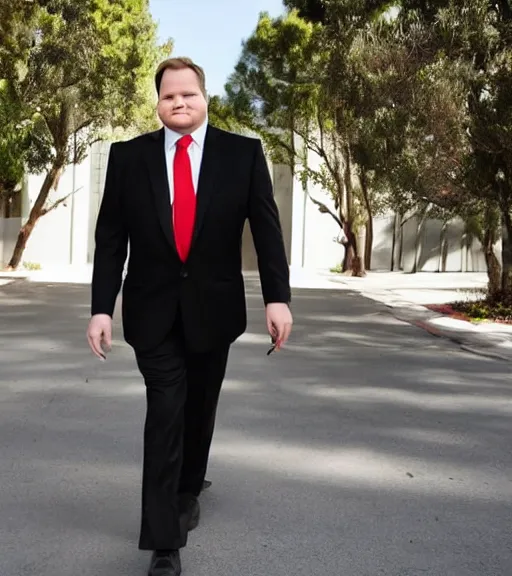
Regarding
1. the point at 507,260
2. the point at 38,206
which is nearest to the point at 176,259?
the point at 507,260

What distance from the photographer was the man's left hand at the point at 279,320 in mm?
3674

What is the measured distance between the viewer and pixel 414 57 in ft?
53.1

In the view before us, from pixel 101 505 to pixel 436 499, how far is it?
1633 mm

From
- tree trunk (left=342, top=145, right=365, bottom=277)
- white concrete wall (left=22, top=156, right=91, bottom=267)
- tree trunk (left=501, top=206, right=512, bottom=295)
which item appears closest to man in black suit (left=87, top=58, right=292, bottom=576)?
tree trunk (left=501, top=206, right=512, bottom=295)

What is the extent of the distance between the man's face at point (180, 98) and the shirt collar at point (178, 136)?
66 mm

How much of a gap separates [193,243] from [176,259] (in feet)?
0.29

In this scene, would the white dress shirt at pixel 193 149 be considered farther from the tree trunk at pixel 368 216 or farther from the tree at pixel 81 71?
the tree trunk at pixel 368 216

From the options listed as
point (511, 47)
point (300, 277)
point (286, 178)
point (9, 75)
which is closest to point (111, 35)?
point (9, 75)

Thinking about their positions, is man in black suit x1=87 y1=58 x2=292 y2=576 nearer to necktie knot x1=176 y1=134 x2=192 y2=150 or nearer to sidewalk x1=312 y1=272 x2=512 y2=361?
necktie knot x1=176 y1=134 x2=192 y2=150

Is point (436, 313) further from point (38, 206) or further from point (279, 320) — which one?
point (38, 206)

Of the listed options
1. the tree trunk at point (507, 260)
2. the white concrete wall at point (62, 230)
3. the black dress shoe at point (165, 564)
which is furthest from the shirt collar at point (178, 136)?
the white concrete wall at point (62, 230)

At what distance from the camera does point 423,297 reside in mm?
22141

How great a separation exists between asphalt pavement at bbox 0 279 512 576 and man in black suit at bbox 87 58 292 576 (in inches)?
17.9

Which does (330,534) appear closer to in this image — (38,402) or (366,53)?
(38,402)
